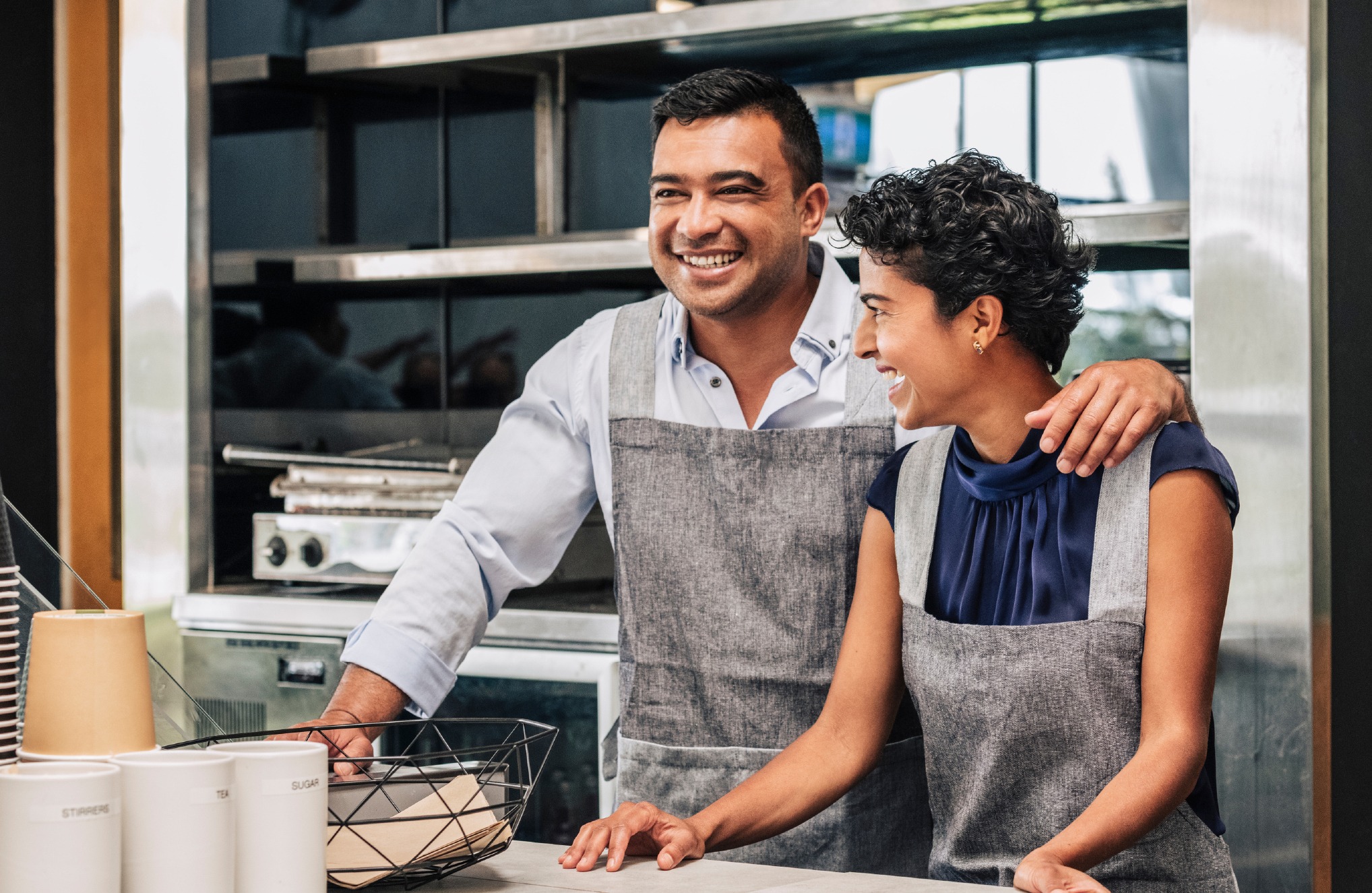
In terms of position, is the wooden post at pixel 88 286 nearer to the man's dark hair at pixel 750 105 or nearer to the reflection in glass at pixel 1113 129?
the man's dark hair at pixel 750 105

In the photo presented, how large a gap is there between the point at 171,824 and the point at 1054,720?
33.0 inches

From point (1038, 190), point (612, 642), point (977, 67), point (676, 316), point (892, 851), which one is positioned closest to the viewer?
point (1038, 190)

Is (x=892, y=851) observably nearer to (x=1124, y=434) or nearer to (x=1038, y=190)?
(x=1124, y=434)

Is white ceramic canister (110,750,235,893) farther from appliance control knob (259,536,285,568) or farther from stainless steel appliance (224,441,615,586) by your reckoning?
appliance control knob (259,536,285,568)

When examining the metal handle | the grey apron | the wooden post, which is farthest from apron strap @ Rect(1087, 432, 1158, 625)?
the wooden post

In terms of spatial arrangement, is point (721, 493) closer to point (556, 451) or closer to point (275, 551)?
point (556, 451)

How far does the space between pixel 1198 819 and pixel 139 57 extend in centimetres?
234

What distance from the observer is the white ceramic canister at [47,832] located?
0.71 m

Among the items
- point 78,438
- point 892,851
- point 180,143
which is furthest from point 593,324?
point 78,438

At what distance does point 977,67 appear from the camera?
8.08 feet

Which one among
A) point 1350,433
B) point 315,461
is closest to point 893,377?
point 1350,433

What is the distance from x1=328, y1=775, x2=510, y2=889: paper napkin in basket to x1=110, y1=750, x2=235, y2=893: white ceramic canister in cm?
17

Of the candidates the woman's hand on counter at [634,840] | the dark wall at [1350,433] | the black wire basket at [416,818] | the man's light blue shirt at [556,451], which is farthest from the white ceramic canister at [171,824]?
the dark wall at [1350,433]

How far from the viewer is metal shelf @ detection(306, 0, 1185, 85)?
85.3 inches
